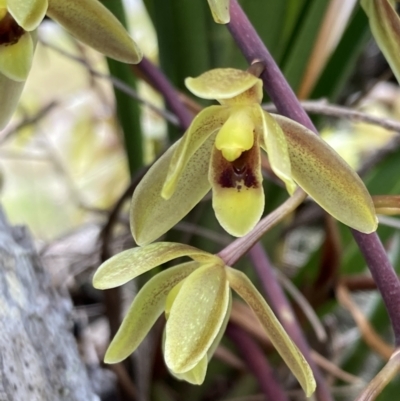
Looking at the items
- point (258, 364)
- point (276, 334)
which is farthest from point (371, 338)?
point (276, 334)

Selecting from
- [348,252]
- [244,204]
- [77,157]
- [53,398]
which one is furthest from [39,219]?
[244,204]

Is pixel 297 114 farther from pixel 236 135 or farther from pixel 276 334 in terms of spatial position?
pixel 276 334

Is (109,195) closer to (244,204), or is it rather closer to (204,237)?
(204,237)

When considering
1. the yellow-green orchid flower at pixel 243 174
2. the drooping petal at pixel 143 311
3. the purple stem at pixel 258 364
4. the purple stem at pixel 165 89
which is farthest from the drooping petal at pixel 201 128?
the purple stem at pixel 258 364

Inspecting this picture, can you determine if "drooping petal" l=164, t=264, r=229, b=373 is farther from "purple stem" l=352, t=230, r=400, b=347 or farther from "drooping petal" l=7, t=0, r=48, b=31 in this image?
"drooping petal" l=7, t=0, r=48, b=31

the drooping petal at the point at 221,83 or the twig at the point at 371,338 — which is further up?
the drooping petal at the point at 221,83

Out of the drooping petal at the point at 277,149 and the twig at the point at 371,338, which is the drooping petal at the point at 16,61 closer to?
the drooping petal at the point at 277,149
